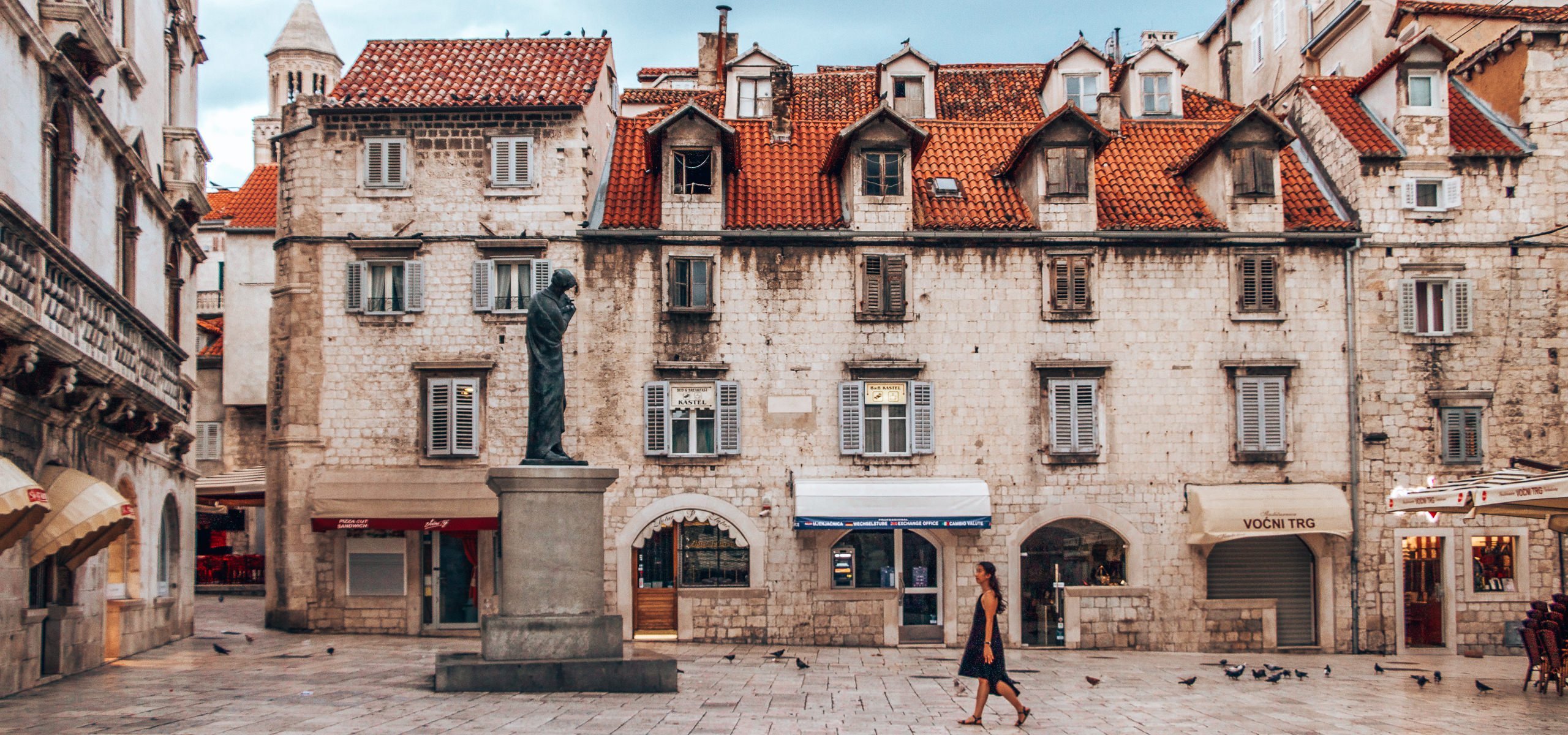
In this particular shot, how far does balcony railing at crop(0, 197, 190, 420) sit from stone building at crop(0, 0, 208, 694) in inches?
1.3

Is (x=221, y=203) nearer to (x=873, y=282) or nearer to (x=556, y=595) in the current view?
(x=873, y=282)

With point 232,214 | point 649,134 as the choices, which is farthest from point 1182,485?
point 232,214

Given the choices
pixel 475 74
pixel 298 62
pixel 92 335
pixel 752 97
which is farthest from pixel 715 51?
pixel 298 62

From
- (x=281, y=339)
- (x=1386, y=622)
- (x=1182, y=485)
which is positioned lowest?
(x=1386, y=622)

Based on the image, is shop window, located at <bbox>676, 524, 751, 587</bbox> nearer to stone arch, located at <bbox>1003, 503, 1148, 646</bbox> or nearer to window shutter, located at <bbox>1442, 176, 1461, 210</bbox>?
stone arch, located at <bbox>1003, 503, 1148, 646</bbox>

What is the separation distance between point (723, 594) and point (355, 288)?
10.2 meters

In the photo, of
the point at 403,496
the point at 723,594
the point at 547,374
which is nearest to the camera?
the point at 547,374

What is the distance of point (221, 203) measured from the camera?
192ft

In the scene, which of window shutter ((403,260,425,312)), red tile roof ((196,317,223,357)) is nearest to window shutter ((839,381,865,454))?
window shutter ((403,260,425,312))

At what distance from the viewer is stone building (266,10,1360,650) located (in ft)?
94.6

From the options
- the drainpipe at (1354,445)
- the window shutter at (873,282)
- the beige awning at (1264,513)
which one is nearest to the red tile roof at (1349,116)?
the drainpipe at (1354,445)

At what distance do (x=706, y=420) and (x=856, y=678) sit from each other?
28.6 feet

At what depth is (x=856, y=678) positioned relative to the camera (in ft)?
71.8

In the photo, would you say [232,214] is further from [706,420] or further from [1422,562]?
[1422,562]
